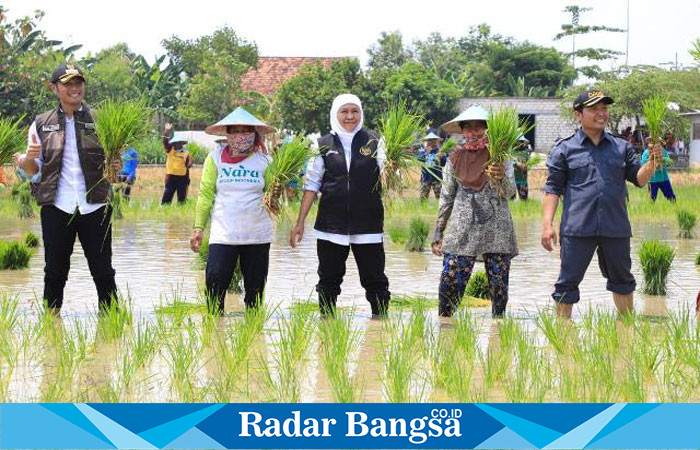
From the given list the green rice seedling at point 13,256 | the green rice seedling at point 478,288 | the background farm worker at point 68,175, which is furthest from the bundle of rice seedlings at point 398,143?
the green rice seedling at point 13,256

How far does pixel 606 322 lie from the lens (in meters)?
6.80

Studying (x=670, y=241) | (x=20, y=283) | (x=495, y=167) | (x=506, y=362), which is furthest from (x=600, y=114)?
(x=670, y=241)

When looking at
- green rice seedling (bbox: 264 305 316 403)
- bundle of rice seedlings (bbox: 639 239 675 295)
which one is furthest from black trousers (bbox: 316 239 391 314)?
bundle of rice seedlings (bbox: 639 239 675 295)

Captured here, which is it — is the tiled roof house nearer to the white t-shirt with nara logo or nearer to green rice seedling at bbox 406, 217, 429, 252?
green rice seedling at bbox 406, 217, 429, 252

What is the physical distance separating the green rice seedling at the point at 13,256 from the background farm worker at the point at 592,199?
5779mm

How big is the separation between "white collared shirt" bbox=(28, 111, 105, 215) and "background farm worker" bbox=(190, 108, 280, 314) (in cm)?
78

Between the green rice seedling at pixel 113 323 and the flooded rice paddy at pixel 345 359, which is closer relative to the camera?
the flooded rice paddy at pixel 345 359

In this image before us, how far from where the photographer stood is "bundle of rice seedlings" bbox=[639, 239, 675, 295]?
9.88 meters

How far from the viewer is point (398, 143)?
26.6 feet

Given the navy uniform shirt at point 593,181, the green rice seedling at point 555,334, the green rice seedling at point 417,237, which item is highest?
the navy uniform shirt at point 593,181

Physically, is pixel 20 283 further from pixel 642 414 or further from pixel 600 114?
pixel 642 414

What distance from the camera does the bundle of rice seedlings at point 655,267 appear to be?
988cm

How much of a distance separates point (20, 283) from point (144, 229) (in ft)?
22.3

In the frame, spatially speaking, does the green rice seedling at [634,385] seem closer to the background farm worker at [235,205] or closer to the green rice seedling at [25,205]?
the background farm worker at [235,205]
